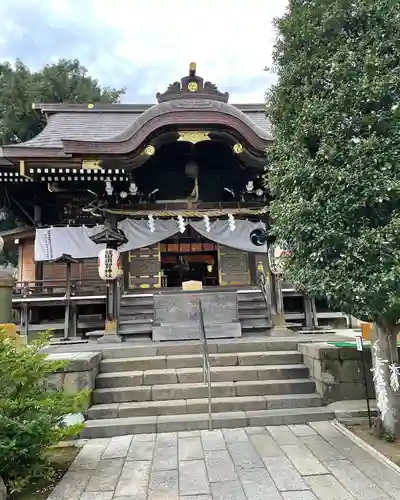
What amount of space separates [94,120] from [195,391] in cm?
1163

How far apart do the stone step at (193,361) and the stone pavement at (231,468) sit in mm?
1386

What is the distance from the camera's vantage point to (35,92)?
18.2 meters

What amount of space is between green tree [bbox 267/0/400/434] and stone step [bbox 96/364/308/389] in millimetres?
1653

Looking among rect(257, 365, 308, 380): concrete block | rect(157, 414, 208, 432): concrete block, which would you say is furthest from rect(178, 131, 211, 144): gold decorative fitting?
rect(157, 414, 208, 432): concrete block

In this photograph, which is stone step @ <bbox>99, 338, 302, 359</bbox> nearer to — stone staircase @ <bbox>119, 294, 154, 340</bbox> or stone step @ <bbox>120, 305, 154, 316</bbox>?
stone staircase @ <bbox>119, 294, 154, 340</bbox>

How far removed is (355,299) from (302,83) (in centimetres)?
250

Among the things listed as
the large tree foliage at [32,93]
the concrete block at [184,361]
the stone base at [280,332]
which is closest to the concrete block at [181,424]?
the concrete block at [184,361]

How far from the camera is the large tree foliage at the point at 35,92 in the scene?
56.7 ft

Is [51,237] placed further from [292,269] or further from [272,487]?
[272,487]

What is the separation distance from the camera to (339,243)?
3922mm

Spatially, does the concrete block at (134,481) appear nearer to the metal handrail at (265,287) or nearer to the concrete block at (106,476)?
the concrete block at (106,476)

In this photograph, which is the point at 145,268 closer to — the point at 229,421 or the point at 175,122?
the point at 175,122

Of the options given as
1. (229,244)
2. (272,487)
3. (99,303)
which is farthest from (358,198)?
(99,303)

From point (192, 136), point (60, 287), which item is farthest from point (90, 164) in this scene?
point (60, 287)
